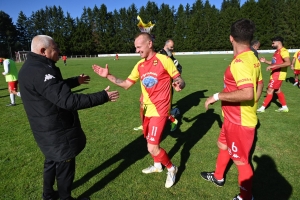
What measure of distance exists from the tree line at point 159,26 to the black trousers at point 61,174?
2636 inches

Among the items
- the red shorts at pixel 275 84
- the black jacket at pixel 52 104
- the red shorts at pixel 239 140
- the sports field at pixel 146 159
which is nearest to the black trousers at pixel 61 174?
the black jacket at pixel 52 104

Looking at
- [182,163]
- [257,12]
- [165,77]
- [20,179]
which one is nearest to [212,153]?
[182,163]

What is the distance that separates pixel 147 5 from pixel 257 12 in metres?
41.5

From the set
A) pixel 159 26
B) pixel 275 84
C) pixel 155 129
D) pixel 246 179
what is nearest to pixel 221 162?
pixel 246 179

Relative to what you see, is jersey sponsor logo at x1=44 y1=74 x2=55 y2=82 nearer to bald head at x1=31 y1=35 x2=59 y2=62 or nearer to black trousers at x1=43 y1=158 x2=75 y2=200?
bald head at x1=31 y1=35 x2=59 y2=62

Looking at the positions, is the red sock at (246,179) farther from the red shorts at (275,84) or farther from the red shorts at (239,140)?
the red shorts at (275,84)

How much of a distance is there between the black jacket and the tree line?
67089 millimetres

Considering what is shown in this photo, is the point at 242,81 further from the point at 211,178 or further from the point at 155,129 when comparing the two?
the point at 211,178

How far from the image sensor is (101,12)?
86.4m

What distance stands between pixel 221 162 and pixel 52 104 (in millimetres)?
2646

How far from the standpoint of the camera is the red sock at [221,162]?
11.3 ft

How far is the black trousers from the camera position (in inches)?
111

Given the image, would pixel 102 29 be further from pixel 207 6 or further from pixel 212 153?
pixel 212 153

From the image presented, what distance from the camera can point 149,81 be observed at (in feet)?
11.3
